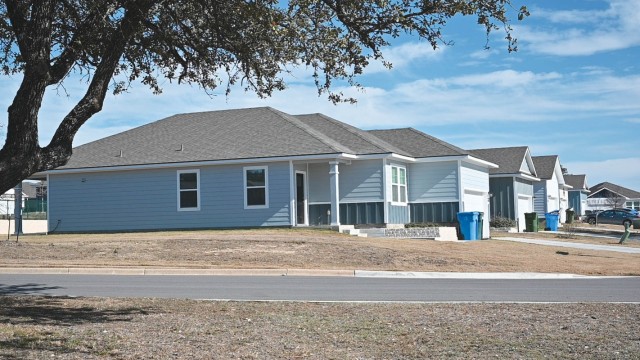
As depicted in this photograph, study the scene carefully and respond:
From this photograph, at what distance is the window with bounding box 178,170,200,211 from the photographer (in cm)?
3019

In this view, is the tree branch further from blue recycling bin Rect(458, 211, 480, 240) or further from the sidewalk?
blue recycling bin Rect(458, 211, 480, 240)

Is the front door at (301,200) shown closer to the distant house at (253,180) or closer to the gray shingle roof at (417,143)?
the distant house at (253,180)

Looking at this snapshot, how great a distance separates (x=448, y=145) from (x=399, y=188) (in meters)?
4.38

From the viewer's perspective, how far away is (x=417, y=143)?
3516 centimetres

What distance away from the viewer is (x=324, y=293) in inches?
592

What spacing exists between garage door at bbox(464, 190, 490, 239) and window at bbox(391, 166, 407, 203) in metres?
3.06

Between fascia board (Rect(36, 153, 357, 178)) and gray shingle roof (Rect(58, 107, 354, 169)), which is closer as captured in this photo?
fascia board (Rect(36, 153, 357, 178))

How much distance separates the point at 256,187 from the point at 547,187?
33.1m

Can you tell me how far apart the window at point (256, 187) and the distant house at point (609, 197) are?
75358mm

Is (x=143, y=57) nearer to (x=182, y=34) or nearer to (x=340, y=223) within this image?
(x=182, y=34)

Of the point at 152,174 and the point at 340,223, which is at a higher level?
the point at 152,174

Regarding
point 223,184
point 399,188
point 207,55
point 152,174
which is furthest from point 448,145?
point 207,55

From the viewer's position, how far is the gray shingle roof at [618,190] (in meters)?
103

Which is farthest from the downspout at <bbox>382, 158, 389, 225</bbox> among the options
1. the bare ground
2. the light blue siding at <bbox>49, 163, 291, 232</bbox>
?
the bare ground
